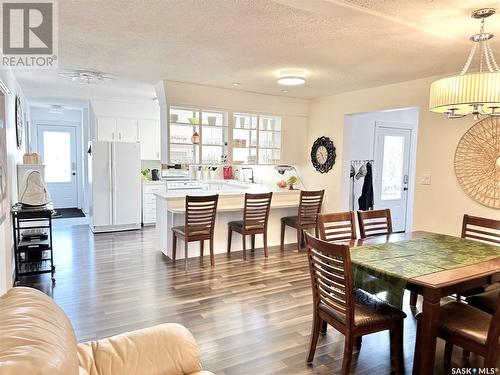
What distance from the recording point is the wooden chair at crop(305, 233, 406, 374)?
81.7 inches

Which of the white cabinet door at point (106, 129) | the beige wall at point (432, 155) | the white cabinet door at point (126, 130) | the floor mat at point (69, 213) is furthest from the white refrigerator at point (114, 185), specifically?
the beige wall at point (432, 155)

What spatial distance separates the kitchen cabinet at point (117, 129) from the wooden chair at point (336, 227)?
5335 mm

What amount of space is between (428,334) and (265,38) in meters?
2.52

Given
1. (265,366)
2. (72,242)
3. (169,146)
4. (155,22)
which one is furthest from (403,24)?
(72,242)

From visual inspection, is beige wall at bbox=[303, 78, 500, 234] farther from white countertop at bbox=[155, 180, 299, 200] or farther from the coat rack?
white countertop at bbox=[155, 180, 299, 200]

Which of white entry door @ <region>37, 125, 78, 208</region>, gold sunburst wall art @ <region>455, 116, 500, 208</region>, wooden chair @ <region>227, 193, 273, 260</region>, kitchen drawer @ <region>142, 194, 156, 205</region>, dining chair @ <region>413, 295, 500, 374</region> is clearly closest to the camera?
dining chair @ <region>413, 295, 500, 374</region>

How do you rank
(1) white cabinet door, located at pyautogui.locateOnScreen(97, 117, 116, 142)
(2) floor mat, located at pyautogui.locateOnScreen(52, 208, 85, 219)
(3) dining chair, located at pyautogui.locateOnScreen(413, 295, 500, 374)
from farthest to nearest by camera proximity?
1. (2) floor mat, located at pyautogui.locateOnScreen(52, 208, 85, 219)
2. (1) white cabinet door, located at pyautogui.locateOnScreen(97, 117, 116, 142)
3. (3) dining chair, located at pyautogui.locateOnScreen(413, 295, 500, 374)

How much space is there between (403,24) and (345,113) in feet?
9.71

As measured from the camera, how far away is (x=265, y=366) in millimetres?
2398

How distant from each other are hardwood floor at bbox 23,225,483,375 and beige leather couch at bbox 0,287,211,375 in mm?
898

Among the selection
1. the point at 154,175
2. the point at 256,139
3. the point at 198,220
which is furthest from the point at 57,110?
the point at 198,220

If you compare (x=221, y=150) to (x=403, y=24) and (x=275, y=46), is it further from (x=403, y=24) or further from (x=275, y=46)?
(x=403, y=24)

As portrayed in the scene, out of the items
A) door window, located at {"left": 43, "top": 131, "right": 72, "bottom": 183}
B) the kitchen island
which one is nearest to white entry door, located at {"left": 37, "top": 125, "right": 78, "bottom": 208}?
door window, located at {"left": 43, "top": 131, "right": 72, "bottom": 183}

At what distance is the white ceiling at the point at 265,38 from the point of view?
233cm
